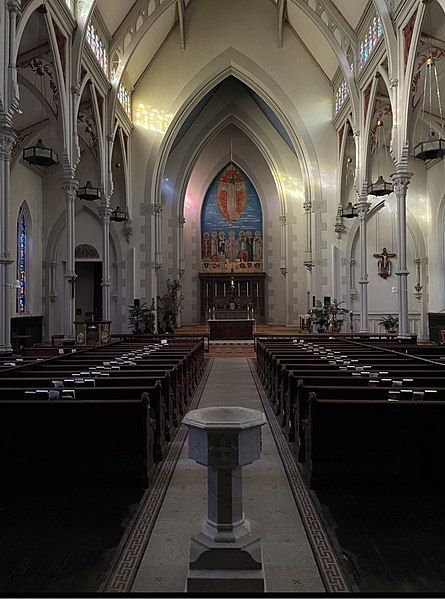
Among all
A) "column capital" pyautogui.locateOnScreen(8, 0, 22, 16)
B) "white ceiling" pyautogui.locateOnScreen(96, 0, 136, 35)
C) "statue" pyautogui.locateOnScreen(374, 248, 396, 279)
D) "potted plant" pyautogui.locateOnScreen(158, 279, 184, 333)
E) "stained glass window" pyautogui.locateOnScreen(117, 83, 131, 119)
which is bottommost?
"potted plant" pyautogui.locateOnScreen(158, 279, 184, 333)

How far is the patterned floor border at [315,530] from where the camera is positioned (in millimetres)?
3064

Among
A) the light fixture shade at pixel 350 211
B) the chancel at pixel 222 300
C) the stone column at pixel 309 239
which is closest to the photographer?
the chancel at pixel 222 300

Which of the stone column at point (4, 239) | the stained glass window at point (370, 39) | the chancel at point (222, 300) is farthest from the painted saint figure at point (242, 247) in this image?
the stone column at point (4, 239)

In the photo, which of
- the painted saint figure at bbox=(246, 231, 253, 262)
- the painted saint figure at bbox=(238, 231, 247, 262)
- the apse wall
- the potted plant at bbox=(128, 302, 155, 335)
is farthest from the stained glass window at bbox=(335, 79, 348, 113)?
the potted plant at bbox=(128, 302, 155, 335)

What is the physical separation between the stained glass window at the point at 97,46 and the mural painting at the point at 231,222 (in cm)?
1279

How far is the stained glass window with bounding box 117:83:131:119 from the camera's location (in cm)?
2151

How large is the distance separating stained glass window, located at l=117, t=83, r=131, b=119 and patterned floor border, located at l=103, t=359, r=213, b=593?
18.7 metres

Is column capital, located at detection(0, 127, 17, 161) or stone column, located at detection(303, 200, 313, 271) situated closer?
column capital, located at detection(0, 127, 17, 161)

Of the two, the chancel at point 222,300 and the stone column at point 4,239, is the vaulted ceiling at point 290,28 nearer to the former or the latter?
the chancel at point 222,300

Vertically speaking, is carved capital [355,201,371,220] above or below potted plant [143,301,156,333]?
above

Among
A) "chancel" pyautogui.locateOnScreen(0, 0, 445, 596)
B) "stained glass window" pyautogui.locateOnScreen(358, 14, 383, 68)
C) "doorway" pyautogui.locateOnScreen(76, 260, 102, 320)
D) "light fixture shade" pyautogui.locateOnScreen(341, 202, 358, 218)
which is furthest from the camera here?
"doorway" pyautogui.locateOnScreen(76, 260, 102, 320)

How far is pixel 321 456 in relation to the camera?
5.02 meters

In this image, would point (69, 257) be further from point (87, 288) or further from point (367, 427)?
point (367, 427)

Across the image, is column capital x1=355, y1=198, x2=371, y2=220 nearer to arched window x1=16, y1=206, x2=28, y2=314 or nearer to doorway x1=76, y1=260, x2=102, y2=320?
arched window x1=16, y1=206, x2=28, y2=314
